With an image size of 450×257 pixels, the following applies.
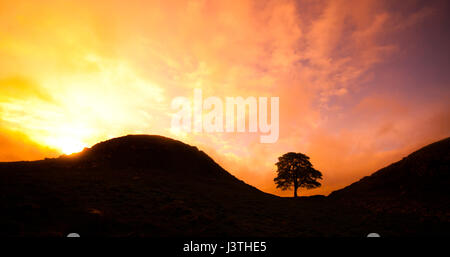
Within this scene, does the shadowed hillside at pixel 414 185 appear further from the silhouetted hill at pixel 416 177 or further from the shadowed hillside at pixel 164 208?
the shadowed hillside at pixel 164 208

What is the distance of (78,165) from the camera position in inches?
1417

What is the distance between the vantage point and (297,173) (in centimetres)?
5334

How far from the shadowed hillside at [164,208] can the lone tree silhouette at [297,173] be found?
1390 centimetres

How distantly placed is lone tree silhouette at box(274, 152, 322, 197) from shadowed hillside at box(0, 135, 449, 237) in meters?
13.9

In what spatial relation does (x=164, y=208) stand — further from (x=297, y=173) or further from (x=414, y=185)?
(x=297, y=173)

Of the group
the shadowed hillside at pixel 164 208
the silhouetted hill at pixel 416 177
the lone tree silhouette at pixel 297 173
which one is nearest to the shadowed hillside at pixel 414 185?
the silhouetted hill at pixel 416 177

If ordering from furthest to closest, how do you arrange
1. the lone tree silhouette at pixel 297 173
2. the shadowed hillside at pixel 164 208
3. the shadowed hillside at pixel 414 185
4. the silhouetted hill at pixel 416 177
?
the lone tree silhouette at pixel 297 173 → the silhouetted hill at pixel 416 177 → the shadowed hillside at pixel 414 185 → the shadowed hillside at pixel 164 208

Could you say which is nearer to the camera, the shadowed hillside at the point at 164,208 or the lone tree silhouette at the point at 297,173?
the shadowed hillside at the point at 164,208

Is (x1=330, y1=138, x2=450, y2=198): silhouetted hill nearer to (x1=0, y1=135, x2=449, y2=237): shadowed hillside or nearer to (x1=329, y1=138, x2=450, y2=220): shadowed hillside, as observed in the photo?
(x1=329, y1=138, x2=450, y2=220): shadowed hillside

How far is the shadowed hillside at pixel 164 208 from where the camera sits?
15.1 metres

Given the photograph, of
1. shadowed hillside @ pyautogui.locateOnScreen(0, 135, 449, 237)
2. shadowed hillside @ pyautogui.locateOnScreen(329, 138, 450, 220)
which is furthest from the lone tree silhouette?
shadowed hillside @ pyautogui.locateOnScreen(0, 135, 449, 237)
